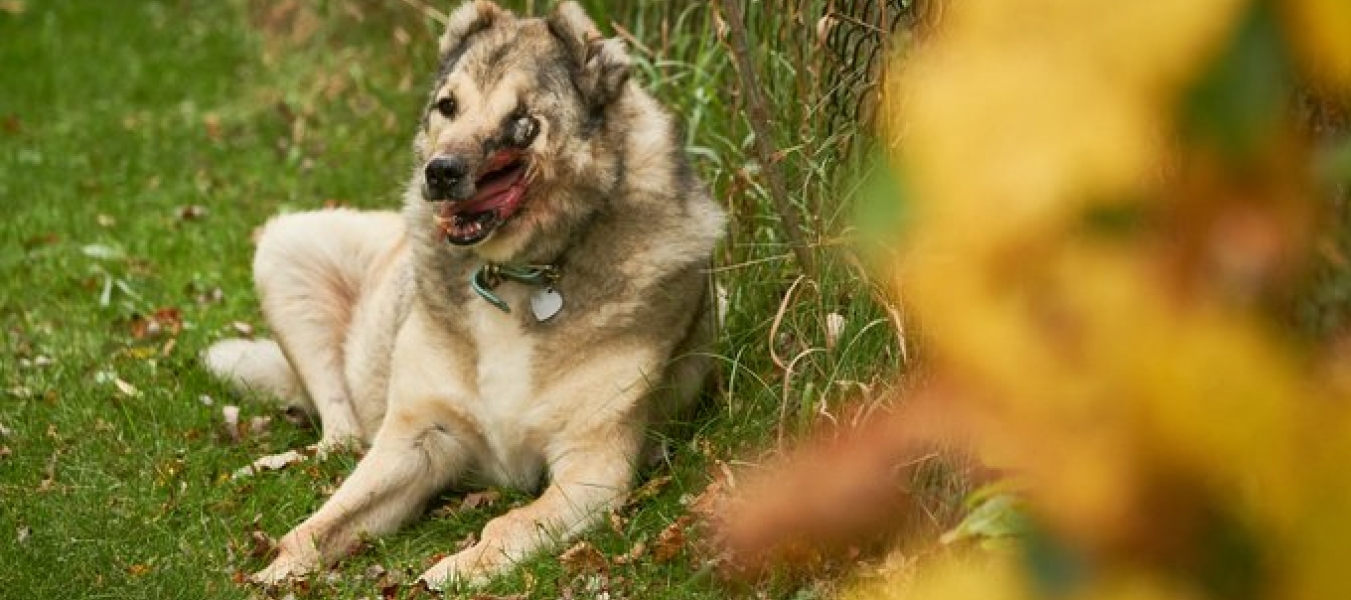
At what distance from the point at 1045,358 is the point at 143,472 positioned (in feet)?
14.1

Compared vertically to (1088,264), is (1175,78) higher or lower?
higher

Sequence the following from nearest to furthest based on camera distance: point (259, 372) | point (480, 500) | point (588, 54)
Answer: point (588, 54) → point (480, 500) → point (259, 372)

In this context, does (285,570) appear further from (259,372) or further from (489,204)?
(259,372)

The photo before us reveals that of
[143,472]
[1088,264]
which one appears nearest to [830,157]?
[143,472]

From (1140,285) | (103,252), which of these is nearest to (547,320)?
(103,252)

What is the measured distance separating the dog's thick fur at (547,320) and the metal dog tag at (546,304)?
0.6 inches

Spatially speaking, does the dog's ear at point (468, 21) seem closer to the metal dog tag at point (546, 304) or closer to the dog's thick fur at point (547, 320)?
the dog's thick fur at point (547, 320)

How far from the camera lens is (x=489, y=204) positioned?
451 centimetres

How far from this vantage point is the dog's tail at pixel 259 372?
5867mm

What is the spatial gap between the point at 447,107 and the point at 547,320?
614mm

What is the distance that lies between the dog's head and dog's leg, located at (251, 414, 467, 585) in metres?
0.59

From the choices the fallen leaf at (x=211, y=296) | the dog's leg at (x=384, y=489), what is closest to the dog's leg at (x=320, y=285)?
the dog's leg at (x=384, y=489)

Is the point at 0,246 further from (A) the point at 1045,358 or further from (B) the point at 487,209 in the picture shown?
(A) the point at 1045,358

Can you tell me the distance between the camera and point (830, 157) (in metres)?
4.67
